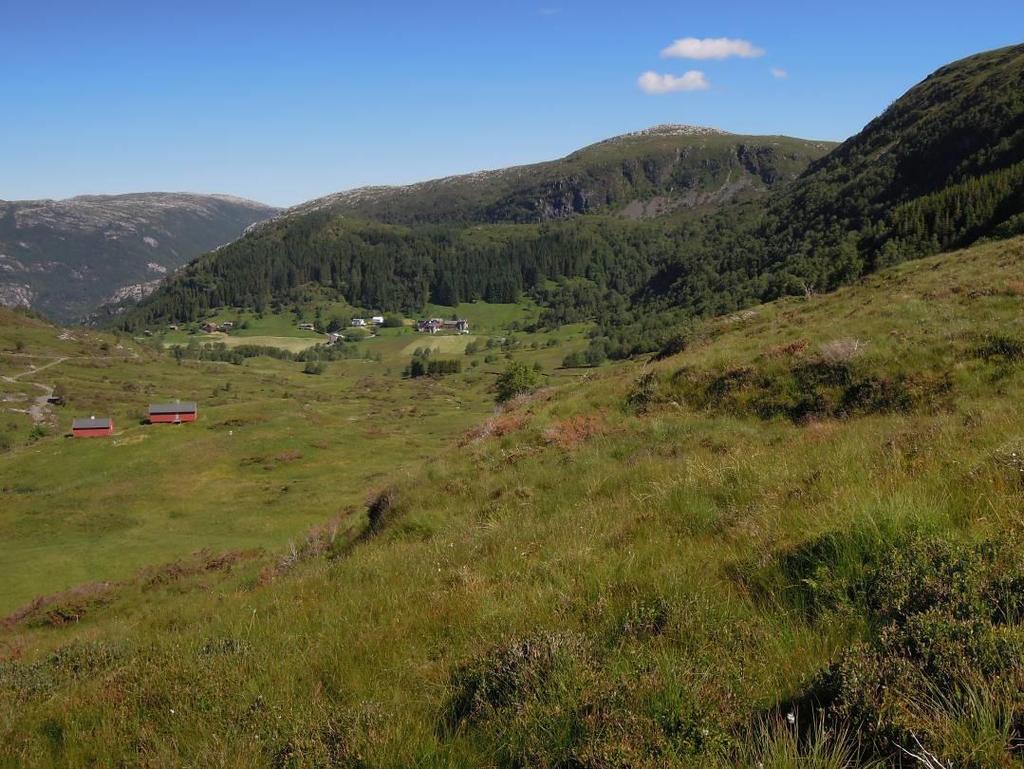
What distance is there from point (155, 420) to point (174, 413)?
4508 millimetres

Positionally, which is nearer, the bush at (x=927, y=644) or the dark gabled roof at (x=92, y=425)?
the bush at (x=927, y=644)

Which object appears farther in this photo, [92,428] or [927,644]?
[92,428]

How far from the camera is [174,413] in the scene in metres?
106

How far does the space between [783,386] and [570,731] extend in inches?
624

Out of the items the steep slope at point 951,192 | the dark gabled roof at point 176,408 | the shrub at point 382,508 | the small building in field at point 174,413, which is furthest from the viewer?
the dark gabled roof at point 176,408

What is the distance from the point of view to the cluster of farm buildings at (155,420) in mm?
101425

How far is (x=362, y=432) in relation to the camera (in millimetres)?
97188

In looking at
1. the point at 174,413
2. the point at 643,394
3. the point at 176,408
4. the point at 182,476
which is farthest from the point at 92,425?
the point at 643,394

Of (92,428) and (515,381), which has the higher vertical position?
(515,381)

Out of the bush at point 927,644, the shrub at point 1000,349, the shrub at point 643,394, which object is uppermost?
the shrub at point 1000,349

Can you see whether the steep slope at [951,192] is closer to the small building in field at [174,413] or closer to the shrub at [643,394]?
the shrub at [643,394]

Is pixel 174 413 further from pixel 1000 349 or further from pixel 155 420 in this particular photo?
pixel 1000 349

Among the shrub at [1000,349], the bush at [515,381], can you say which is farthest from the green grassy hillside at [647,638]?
the bush at [515,381]

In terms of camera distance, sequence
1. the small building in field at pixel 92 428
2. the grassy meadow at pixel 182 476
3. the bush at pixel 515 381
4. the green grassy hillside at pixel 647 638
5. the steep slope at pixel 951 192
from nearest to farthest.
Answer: the green grassy hillside at pixel 647 638
the grassy meadow at pixel 182 476
the bush at pixel 515 381
the steep slope at pixel 951 192
the small building in field at pixel 92 428
